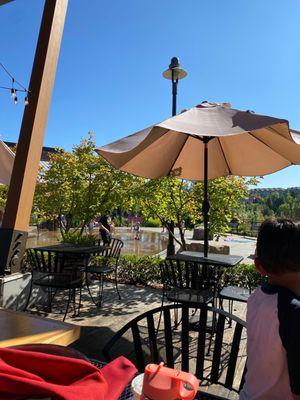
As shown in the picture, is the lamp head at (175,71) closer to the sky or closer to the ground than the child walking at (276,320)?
closer to the sky

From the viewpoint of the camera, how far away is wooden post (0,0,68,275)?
4.01 meters

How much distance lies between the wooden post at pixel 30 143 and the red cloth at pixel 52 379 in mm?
3259

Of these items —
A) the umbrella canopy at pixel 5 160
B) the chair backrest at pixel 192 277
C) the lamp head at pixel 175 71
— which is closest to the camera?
the chair backrest at pixel 192 277

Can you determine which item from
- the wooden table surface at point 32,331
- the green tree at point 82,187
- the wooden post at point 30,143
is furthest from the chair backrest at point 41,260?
the wooden table surface at point 32,331

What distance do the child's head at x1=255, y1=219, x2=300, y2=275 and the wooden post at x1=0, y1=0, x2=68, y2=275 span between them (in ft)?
11.0

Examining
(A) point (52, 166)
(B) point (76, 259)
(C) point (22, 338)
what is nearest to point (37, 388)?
(C) point (22, 338)

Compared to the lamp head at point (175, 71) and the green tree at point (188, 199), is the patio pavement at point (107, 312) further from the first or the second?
the lamp head at point (175, 71)

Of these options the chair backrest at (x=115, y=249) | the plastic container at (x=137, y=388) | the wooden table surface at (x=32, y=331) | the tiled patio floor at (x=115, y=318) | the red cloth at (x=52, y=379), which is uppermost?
the chair backrest at (x=115, y=249)

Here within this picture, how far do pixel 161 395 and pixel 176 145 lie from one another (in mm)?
3900

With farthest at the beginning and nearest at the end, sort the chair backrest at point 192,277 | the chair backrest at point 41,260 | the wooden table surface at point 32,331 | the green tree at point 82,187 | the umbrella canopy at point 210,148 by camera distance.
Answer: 1. the green tree at point 82,187
2. the chair backrest at point 41,260
3. the chair backrest at point 192,277
4. the umbrella canopy at point 210,148
5. the wooden table surface at point 32,331

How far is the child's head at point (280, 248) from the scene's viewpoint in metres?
1.24

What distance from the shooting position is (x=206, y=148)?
13.6ft

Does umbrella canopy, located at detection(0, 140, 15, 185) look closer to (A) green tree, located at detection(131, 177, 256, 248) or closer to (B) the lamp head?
(A) green tree, located at detection(131, 177, 256, 248)

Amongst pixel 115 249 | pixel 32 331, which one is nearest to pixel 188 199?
pixel 115 249
